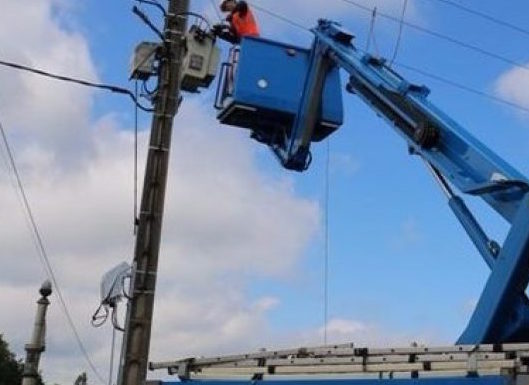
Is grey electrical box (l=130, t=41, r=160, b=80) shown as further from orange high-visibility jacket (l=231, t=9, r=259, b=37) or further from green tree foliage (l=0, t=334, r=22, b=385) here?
green tree foliage (l=0, t=334, r=22, b=385)

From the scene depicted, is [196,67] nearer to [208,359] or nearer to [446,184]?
[446,184]

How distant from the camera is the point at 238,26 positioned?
11602 millimetres

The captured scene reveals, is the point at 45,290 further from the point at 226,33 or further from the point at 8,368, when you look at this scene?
the point at 8,368

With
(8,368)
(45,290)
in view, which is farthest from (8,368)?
(45,290)

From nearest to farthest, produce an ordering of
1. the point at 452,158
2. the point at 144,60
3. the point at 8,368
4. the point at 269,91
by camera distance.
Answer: the point at 452,158 < the point at 269,91 < the point at 144,60 < the point at 8,368

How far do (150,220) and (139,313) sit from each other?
1.11 m

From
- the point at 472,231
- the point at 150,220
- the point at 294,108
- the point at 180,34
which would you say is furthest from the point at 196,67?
the point at 472,231

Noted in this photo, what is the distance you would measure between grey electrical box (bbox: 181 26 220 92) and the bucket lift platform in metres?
0.19

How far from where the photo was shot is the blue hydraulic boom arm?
7.82 meters

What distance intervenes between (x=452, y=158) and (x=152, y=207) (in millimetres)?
3547

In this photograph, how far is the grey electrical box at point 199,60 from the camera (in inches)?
445

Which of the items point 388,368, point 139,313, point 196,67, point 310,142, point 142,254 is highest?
point 196,67

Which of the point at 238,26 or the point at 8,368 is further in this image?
the point at 8,368

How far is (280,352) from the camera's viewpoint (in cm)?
730
